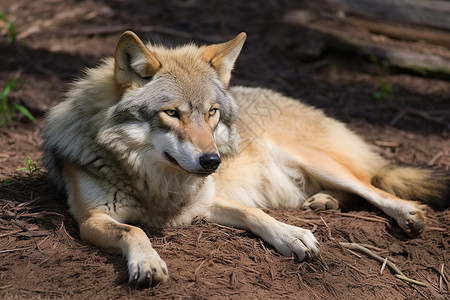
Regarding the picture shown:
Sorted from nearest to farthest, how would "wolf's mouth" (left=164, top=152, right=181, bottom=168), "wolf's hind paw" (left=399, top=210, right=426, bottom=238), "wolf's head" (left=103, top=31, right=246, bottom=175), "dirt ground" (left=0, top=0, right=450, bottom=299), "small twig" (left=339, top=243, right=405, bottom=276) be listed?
1. "dirt ground" (left=0, top=0, right=450, bottom=299)
2. "wolf's head" (left=103, top=31, right=246, bottom=175)
3. "wolf's mouth" (left=164, top=152, right=181, bottom=168)
4. "small twig" (left=339, top=243, right=405, bottom=276)
5. "wolf's hind paw" (left=399, top=210, right=426, bottom=238)

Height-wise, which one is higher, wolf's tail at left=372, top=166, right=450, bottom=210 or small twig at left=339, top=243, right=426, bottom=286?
wolf's tail at left=372, top=166, right=450, bottom=210

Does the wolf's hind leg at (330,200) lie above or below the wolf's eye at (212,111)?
below

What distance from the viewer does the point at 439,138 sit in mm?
6770

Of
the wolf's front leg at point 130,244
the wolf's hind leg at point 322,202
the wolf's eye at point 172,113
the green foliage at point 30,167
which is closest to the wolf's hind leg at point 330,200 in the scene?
the wolf's hind leg at point 322,202

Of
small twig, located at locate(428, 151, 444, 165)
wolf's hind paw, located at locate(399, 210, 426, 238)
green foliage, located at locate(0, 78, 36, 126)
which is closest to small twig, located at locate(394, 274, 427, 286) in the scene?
wolf's hind paw, located at locate(399, 210, 426, 238)

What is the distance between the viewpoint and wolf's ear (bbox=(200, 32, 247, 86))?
4.05 m

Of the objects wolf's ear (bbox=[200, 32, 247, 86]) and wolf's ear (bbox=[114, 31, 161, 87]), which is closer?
wolf's ear (bbox=[114, 31, 161, 87])

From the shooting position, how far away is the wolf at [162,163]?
3.52 meters

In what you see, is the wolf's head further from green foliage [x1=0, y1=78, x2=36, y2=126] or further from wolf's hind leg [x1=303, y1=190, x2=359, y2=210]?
green foliage [x1=0, y1=78, x2=36, y2=126]

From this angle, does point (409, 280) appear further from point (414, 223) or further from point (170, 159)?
point (170, 159)

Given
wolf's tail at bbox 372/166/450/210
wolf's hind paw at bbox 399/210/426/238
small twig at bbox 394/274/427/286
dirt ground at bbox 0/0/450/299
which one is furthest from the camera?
wolf's tail at bbox 372/166/450/210

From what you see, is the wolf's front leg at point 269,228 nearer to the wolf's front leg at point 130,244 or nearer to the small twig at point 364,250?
the small twig at point 364,250

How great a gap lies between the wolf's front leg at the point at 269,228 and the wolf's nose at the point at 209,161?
0.86 meters

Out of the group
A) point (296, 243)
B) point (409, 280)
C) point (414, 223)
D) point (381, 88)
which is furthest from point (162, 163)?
point (381, 88)
